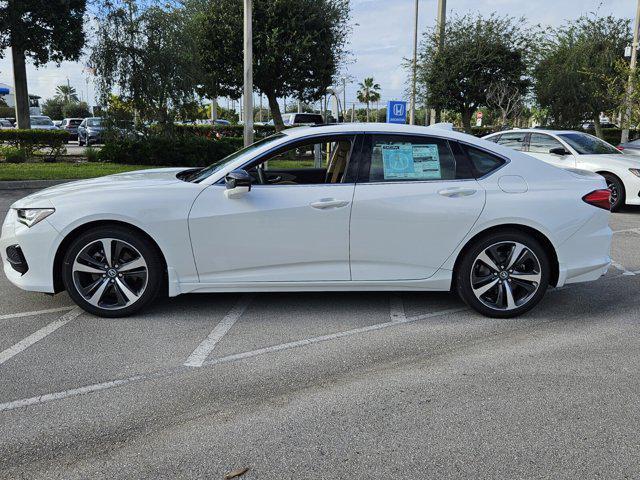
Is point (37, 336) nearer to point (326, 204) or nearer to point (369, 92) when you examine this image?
point (326, 204)

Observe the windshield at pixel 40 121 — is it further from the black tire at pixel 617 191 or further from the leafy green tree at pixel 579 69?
the black tire at pixel 617 191

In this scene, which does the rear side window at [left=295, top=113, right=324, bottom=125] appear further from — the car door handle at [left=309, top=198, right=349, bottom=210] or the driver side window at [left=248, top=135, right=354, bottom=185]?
the car door handle at [left=309, top=198, right=349, bottom=210]

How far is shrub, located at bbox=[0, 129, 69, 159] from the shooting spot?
1659 centimetres

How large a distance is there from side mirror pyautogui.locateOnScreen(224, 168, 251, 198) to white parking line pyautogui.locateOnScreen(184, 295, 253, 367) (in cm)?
98

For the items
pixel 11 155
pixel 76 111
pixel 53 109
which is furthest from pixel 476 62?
pixel 53 109

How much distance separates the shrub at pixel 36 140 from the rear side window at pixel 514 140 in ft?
41.2

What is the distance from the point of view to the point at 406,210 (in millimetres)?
4547

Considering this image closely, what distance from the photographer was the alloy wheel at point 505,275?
468 centimetres

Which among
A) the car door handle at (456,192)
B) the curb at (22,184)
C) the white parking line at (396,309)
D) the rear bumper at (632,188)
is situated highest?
the car door handle at (456,192)

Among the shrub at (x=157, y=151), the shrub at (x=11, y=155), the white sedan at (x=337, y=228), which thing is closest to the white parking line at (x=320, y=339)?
the white sedan at (x=337, y=228)

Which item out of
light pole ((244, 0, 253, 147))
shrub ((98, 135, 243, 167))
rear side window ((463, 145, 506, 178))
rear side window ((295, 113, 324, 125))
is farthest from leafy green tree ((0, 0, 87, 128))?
rear side window ((463, 145, 506, 178))

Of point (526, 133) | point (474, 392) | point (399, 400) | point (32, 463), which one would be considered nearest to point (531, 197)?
point (474, 392)

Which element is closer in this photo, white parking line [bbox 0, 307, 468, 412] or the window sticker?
white parking line [bbox 0, 307, 468, 412]

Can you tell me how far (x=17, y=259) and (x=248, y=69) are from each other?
35.4 feet
